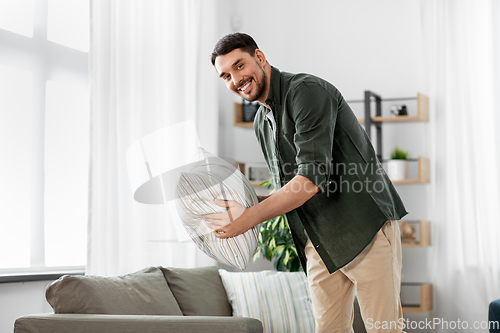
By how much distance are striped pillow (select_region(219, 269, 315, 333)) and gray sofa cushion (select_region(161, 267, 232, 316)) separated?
0.06 m

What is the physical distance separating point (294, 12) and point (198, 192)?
314cm

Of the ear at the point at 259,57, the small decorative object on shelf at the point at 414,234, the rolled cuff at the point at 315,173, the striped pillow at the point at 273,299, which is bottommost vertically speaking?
the striped pillow at the point at 273,299

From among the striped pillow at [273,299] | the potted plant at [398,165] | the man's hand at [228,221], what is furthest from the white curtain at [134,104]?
the man's hand at [228,221]

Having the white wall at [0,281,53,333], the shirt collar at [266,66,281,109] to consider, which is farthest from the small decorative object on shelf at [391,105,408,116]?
the white wall at [0,281,53,333]

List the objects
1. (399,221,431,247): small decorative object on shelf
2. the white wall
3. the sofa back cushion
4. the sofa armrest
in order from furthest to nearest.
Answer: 1. (399,221,431,247): small decorative object on shelf
2. the white wall
3. the sofa back cushion
4. the sofa armrest

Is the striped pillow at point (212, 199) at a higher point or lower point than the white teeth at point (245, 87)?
lower

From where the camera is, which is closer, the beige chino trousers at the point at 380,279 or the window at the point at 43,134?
the beige chino trousers at the point at 380,279

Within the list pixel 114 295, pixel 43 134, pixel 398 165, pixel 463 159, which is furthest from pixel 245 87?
pixel 463 159

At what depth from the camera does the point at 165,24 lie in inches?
129

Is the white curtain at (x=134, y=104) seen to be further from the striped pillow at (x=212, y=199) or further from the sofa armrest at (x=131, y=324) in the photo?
the striped pillow at (x=212, y=199)

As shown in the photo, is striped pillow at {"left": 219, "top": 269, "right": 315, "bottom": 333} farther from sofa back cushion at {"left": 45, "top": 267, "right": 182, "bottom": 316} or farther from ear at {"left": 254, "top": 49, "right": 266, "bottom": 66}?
ear at {"left": 254, "top": 49, "right": 266, "bottom": 66}

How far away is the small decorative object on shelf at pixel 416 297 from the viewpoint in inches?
136

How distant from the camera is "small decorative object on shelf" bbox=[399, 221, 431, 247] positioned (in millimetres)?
3502

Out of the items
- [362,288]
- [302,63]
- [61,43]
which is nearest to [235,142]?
[302,63]
